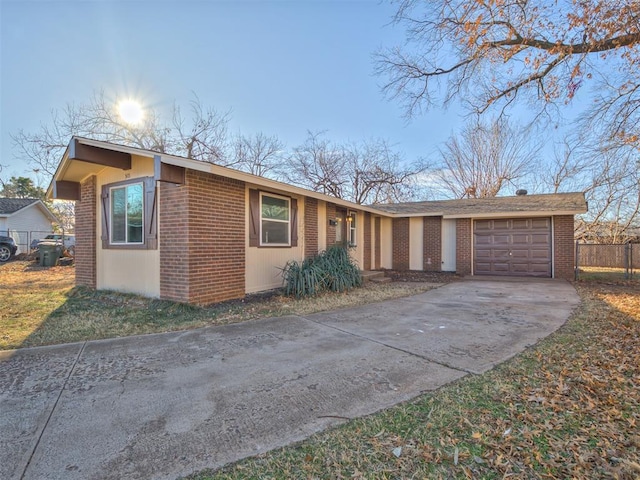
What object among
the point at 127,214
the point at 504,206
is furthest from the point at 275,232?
the point at 504,206

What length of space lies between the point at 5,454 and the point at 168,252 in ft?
15.1

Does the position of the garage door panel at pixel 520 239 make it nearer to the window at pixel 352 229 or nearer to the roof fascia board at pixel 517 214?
the roof fascia board at pixel 517 214

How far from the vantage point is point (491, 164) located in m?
23.3

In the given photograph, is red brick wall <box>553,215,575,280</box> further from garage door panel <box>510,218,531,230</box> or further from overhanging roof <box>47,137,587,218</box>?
garage door panel <box>510,218,531,230</box>

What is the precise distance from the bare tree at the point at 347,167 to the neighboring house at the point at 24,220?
1804 cm

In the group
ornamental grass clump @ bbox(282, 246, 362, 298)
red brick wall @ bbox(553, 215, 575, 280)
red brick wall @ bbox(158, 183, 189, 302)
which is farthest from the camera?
red brick wall @ bbox(553, 215, 575, 280)

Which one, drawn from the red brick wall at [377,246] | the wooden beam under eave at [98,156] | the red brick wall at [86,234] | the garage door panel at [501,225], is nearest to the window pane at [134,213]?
the wooden beam under eave at [98,156]

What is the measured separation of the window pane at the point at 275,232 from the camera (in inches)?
319

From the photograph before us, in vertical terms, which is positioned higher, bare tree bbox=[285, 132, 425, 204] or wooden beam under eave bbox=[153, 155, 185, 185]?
bare tree bbox=[285, 132, 425, 204]

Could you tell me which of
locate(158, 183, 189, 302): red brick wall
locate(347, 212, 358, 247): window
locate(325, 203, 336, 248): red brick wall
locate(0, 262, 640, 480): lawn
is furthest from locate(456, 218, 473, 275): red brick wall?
locate(158, 183, 189, 302): red brick wall

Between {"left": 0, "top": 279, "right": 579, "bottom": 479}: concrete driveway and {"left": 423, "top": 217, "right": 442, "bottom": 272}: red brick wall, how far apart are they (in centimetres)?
798

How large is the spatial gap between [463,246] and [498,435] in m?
11.5

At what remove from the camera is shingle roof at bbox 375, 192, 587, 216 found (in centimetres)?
1142

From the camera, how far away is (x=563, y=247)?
1143 centimetres
